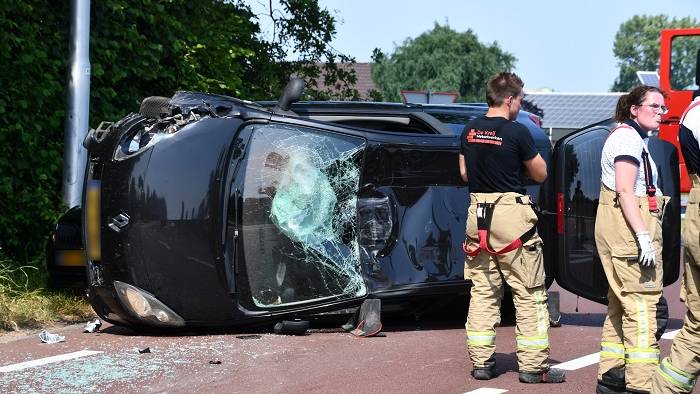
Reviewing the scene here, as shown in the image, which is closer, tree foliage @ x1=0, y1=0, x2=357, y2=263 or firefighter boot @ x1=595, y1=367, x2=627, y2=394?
firefighter boot @ x1=595, y1=367, x2=627, y2=394

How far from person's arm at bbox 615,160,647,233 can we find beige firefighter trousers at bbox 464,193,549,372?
75 centimetres

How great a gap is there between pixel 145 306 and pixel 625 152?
3.32m

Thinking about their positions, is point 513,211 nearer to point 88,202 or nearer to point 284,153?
point 284,153

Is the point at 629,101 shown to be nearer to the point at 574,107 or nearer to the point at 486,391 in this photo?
the point at 486,391

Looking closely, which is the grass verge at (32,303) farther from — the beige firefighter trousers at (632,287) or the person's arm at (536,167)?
the beige firefighter trousers at (632,287)

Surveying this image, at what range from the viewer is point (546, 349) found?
22.5ft

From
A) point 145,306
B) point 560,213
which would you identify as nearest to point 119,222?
point 145,306

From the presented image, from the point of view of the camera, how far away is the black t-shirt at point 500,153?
6.97 metres

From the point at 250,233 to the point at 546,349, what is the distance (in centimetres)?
219

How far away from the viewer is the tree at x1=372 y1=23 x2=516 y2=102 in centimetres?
7650

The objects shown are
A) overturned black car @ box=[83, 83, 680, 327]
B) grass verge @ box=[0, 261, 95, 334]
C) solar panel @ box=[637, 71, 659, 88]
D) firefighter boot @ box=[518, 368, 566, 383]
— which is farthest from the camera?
solar panel @ box=[637, 71, 659, 88]

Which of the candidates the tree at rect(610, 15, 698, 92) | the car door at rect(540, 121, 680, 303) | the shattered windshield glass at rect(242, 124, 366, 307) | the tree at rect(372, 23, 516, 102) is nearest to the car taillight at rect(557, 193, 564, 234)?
the car door at rect(540, 121, 680, 303)

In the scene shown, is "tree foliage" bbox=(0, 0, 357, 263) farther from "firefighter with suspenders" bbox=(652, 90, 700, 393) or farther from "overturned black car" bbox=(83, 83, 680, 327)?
"firefighter with suspenders" bbox=(652, 90, 700, 393)

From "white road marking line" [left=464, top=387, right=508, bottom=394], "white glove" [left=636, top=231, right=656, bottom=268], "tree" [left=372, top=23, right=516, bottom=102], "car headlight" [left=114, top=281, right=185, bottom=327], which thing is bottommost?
"white road marking line" [left=464, top=387, right=508, bottom=394]
